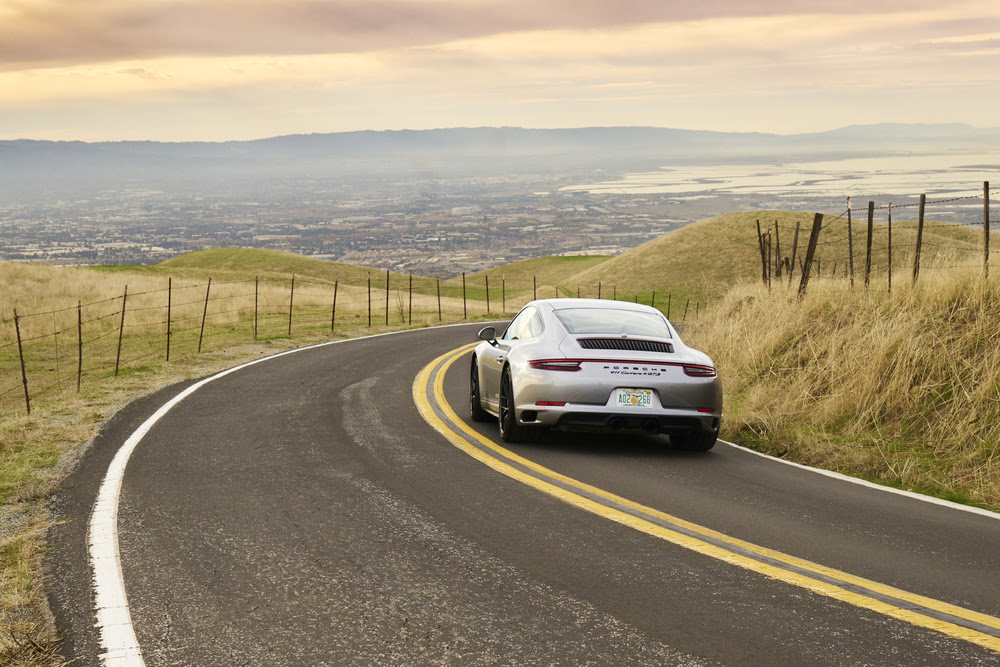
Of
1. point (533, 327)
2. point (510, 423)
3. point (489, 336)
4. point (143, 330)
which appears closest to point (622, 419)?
point (510, 423)

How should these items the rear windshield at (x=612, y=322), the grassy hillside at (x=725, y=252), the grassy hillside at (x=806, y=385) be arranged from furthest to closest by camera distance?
the grassy hillside at (x=725, y=252) < the rear windshield at (x=612, y=322) < the grassy hillside at (x=806, y=385)

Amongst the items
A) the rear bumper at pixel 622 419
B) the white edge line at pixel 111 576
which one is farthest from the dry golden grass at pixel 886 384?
the white edge line at pixel 111 576

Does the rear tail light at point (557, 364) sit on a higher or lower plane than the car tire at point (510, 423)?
higher

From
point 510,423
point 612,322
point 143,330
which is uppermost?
point 612,322

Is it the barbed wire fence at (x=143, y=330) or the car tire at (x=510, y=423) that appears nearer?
the car tire at (x=510, y=423)

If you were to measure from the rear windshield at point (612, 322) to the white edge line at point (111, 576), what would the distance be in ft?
14.5

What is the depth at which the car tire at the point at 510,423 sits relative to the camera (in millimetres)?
8754

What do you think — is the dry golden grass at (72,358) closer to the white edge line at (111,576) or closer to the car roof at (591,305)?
the white edge line at (111,576)

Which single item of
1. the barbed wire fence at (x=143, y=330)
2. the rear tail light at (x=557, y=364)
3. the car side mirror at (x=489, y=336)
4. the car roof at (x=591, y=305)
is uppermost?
the car roof at (x=591, y=305)

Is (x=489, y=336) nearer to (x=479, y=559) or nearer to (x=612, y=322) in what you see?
(x=612, y=322)

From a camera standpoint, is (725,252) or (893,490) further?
(725,252)

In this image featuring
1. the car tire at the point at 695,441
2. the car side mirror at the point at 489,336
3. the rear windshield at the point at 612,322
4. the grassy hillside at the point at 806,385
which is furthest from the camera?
the car side mirror at the point at 489,336

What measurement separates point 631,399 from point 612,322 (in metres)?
1.30

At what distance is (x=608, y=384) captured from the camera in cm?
822
